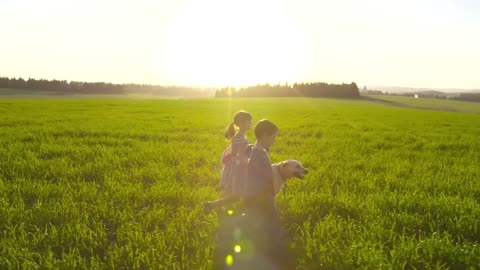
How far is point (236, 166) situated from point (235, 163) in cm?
6

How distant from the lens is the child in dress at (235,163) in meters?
4.82

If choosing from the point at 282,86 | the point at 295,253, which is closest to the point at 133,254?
the point at 295,253

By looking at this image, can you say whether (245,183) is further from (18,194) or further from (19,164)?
(19,164)

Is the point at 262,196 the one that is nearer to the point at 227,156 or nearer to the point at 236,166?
→ the point at 236,166

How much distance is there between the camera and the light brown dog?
4578 millimetres

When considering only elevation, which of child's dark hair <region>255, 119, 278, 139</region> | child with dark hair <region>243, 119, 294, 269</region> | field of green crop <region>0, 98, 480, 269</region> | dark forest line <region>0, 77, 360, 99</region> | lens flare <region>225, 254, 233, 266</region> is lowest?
lens flare <region>225, 254, 233, 266</region>

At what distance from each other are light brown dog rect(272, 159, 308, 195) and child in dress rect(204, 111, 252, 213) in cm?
45

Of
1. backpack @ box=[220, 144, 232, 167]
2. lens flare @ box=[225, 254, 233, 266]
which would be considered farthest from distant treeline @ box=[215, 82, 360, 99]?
lens flare @ box=[225, 254, 233, 266]

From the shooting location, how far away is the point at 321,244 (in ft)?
13.1

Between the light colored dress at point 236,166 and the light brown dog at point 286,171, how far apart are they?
0.44m

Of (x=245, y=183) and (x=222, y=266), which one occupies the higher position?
(x=245, y=183)

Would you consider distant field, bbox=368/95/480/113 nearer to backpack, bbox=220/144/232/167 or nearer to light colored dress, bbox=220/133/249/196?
backpack, bbox=220/144/232/167

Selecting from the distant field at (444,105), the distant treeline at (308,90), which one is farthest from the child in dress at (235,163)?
the distant treeline at (308,90)

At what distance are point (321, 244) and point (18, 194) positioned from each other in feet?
16.0
